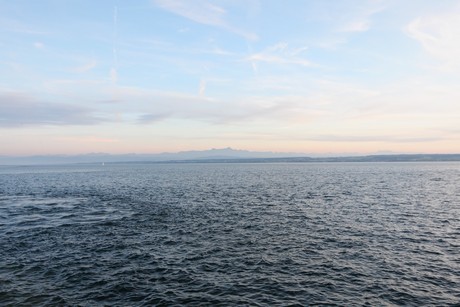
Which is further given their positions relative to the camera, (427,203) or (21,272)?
(427,203)

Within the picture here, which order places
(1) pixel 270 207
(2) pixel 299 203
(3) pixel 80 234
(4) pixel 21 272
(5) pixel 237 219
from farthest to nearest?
1. (2) pixel 299 203
2. (1) pixel 270 207
3. (5) pixel 237 219
4. (3) pixel 80 234
5. (4) pixel 21 272

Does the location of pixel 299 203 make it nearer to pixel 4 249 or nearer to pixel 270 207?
pixel 270 207

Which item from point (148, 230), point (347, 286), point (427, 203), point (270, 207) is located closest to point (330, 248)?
point (347, 286)

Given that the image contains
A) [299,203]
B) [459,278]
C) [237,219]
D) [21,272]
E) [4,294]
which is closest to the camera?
[4,294]

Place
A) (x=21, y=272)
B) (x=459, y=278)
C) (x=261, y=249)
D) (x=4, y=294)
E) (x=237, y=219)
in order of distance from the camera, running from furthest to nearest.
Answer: (x=237, y=219) → (x=261, y=249) → (x=21, y=272) → (x=459, y=278) → (x=4, y=294)

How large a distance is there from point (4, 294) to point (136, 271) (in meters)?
10.6

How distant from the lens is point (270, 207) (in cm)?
6906

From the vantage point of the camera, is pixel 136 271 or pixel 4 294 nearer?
pixel 4 294

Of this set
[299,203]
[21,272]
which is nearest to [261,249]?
[21,272]

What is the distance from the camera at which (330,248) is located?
126ft

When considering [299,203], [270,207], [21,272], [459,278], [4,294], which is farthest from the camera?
[299,203]

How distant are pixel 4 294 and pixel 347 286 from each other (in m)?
28.5

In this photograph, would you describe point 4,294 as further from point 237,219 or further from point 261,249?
point 237,219

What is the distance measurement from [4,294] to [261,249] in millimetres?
25248
